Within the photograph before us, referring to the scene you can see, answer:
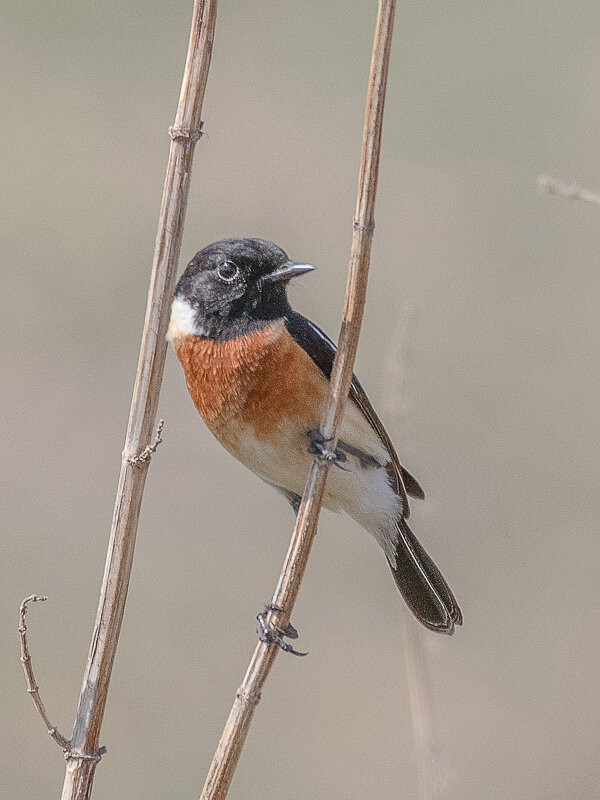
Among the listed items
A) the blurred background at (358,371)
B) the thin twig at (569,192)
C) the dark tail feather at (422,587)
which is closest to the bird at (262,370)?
the dark tail feather at (422,587)

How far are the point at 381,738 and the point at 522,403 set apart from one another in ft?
7.98

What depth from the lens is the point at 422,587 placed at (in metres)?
3.75

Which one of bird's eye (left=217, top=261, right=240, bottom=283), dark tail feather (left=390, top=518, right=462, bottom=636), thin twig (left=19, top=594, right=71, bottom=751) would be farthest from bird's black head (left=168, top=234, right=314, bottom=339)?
thin twig (left=19, top=594, right=71, bottom=751)

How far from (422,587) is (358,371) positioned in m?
3.39

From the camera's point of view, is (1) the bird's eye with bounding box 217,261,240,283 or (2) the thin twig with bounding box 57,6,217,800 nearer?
(2) the thin twig with bounding box 57,6,217,800

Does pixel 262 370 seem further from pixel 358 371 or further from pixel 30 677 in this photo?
pixel 358 371

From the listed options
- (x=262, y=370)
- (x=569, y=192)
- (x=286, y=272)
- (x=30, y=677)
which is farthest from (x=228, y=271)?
(x=30, y=677)

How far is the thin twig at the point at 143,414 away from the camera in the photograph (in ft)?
7.34

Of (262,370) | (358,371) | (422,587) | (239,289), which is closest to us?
(262,370)

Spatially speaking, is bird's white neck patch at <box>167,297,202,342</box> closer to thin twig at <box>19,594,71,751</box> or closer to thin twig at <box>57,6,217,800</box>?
thin twig at <box>57,6,217,800</box>

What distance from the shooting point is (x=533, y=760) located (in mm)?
5496

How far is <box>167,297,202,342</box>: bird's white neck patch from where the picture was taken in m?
3.38

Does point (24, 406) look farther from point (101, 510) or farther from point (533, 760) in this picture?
point (533, 760)

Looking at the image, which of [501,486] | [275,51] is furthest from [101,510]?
[275,51]
